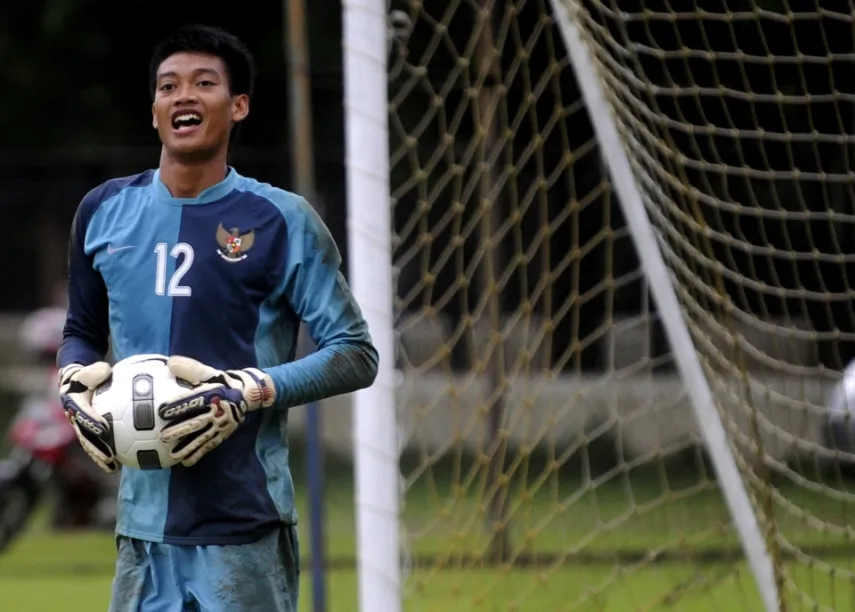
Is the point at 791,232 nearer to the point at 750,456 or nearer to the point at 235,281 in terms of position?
the point at 750,456

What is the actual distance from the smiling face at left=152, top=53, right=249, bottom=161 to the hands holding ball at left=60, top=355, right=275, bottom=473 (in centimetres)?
43

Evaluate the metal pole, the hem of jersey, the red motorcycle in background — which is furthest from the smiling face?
the red motorcycle in background

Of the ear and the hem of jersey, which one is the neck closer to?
the ear

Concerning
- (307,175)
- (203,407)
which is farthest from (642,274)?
(203,407)

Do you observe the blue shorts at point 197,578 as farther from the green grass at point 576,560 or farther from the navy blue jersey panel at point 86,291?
the green grass at point 576,560

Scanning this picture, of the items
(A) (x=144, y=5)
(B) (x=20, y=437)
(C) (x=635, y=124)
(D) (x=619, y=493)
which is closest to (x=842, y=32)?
(C) (x=635, y=124)

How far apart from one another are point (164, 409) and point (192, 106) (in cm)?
61

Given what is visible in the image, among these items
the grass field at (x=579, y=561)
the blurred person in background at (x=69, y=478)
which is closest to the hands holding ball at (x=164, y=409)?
the grass field at (x=579, y=561)

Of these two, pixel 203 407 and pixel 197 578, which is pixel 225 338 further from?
pixel 197 578

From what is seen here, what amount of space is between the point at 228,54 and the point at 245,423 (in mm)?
746

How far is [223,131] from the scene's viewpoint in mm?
3109

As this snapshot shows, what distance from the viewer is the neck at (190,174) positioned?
3094 millimetres

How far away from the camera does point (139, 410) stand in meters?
2.90

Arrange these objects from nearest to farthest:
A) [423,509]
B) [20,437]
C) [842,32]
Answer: [842,32], [423,509], [20,437]
